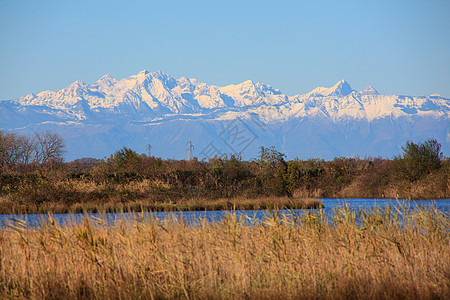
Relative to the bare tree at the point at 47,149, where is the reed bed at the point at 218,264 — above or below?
below

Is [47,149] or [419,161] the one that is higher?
[47,149]

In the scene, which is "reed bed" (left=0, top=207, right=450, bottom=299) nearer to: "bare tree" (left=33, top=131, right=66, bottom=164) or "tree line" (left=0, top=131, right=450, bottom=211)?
"tree line" (left=0, top=131, right=450, bottom=211)

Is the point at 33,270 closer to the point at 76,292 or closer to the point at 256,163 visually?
Result: the point at 76,292

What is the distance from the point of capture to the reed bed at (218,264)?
7617 millimetres

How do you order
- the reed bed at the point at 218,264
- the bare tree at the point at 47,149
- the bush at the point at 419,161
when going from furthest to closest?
the bare tree at the point at 47,149, the bush at the point at 419,161, the reed bed at the point at 218,264

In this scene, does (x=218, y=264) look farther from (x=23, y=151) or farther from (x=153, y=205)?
(x=23, y=151)

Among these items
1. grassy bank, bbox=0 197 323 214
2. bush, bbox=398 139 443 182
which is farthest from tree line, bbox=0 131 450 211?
grassy bank, bbox=0 197 323 214

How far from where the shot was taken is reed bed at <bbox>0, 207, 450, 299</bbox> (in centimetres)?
762

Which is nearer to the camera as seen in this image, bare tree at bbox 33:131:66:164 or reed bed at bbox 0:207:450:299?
reed bed at bbox 0:207:450:299

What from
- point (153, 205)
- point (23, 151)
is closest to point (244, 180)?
point (153, 205)

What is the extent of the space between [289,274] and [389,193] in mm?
28405

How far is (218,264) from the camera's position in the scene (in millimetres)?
8227

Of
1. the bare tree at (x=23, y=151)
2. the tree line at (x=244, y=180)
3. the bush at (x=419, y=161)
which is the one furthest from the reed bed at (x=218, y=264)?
the bare tree at (x=23, y=151)

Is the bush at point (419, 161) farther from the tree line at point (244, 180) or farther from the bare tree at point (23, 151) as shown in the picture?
the bare tree at point (23, 151)
